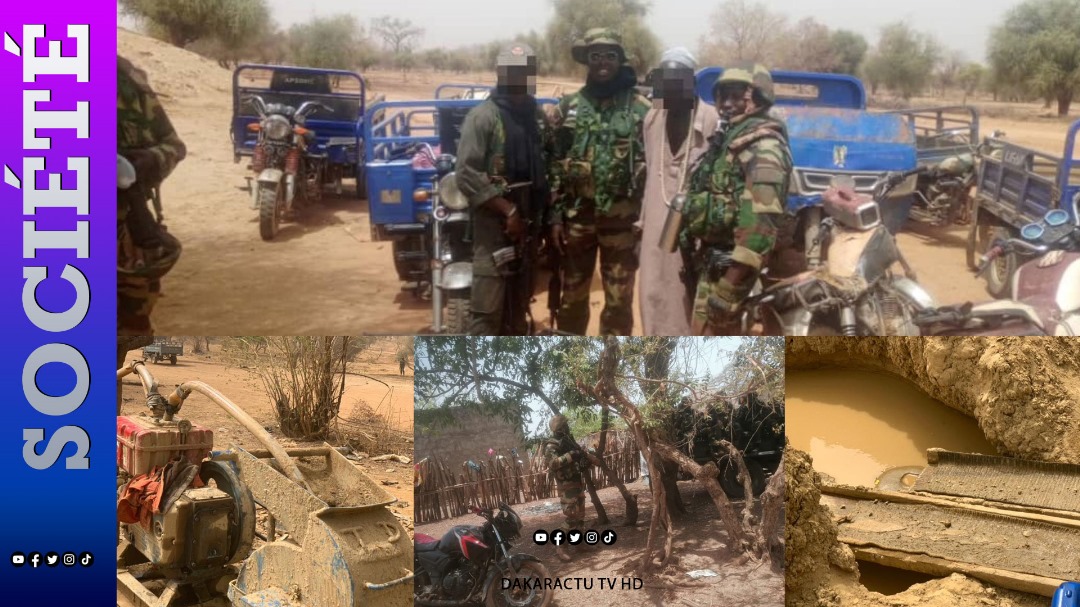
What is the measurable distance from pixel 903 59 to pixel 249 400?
4186 mm

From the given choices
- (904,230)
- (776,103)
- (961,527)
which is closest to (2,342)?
(776,103)

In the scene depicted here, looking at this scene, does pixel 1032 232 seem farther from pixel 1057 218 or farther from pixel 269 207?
pixel 269 207

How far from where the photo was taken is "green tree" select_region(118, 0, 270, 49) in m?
5.13

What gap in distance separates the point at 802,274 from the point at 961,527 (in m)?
2.57

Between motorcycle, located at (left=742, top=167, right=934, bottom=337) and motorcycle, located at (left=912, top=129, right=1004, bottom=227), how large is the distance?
0.10 meters

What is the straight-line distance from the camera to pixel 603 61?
205 inches

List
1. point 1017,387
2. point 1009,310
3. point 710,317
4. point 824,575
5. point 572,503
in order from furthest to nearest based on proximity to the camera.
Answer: point 1017,387 → point 824,575 → point 1009,310 → point 710,317 → point 572,503

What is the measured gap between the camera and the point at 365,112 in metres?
5.33

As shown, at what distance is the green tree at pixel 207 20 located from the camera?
513 centimetres

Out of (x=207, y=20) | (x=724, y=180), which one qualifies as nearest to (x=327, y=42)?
(x=207, y=20)

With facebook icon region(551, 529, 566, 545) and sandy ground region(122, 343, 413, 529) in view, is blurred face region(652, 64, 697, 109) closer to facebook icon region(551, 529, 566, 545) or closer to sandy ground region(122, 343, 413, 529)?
sandy ground region(122, 343, 413, 529)

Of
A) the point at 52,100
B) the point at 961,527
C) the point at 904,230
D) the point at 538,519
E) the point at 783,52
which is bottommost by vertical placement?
the point at 961,527

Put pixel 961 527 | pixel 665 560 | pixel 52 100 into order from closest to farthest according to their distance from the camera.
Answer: pixel 52 100, pixel 665 560, pixel 961 527

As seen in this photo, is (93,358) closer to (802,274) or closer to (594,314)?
(594,314)
